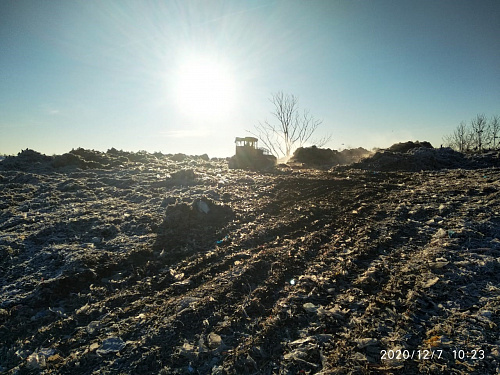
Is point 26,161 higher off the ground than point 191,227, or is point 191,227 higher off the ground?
point 26,161

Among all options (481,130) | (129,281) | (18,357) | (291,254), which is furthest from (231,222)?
(481,130)

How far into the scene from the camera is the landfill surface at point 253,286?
2100 mm

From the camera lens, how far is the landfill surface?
6.89 feet

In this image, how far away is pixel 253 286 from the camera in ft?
10.3

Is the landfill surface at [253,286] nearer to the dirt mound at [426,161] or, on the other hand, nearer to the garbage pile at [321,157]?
the dirt mound at [426,161]

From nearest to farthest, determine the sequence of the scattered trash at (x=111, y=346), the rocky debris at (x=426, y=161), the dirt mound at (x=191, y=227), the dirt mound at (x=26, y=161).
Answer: the scattered trash at (x=111, y=346)
the dirt mound at (x=191, y=227)
the dirt mound at (x=26, y=161)
the rocky debris at (x=426, y=161)

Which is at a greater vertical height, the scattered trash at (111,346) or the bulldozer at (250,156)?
the bulldozer at (250,156)

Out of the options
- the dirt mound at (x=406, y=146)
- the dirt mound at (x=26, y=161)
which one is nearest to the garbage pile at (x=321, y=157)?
the dirt mound at (x=406, y=146)

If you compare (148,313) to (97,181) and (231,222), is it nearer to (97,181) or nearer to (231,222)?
(231,222)

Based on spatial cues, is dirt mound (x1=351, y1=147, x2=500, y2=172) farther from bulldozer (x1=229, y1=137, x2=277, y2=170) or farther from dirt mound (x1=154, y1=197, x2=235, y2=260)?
dirt mound (x1=154, y1=197, x2=235, y2=260)

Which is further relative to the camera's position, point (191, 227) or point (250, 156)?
point (250, 156)

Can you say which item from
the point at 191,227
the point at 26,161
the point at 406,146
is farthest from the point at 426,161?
the point at 26,161

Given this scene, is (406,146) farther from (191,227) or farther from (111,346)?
(111,346)

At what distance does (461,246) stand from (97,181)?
956cm
